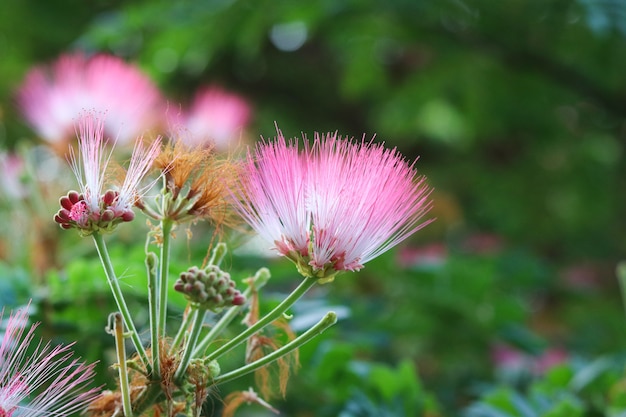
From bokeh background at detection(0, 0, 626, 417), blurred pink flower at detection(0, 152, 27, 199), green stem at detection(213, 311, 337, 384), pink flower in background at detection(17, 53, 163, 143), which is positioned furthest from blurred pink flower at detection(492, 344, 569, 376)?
blurred pink flower at detection(0, 152, 27, 199)

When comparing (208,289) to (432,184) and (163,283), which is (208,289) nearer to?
(163,283)

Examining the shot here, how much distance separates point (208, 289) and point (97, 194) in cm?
19

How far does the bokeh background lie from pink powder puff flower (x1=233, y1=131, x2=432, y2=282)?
0.18 meters

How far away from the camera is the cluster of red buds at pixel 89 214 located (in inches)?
35.5

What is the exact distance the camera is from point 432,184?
388 centimetres

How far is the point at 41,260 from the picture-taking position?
2.00 m

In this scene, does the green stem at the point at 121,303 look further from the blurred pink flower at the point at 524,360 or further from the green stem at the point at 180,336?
the blurred pink flower at the point at 524,360

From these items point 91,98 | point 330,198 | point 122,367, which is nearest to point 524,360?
point 91,98

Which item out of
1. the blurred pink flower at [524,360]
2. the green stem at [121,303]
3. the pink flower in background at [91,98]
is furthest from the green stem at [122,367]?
the blurred pink flower at [524,360]

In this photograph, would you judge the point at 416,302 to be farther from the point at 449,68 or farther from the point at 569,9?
the point at 449,68

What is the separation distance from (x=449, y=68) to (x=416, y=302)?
1323mm

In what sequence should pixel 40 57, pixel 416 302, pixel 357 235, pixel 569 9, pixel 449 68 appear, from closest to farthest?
pixel 357 235 < pixel 416 302 < pixel 569 9 < pixel 449 68 < pixel 40 57

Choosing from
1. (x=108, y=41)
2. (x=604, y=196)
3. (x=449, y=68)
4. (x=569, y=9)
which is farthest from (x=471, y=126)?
(x=108, y=41)

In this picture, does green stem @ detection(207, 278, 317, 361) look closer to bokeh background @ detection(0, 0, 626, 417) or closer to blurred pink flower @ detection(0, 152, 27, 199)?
bokeh background @ detection(0, 0, 626, 417)
